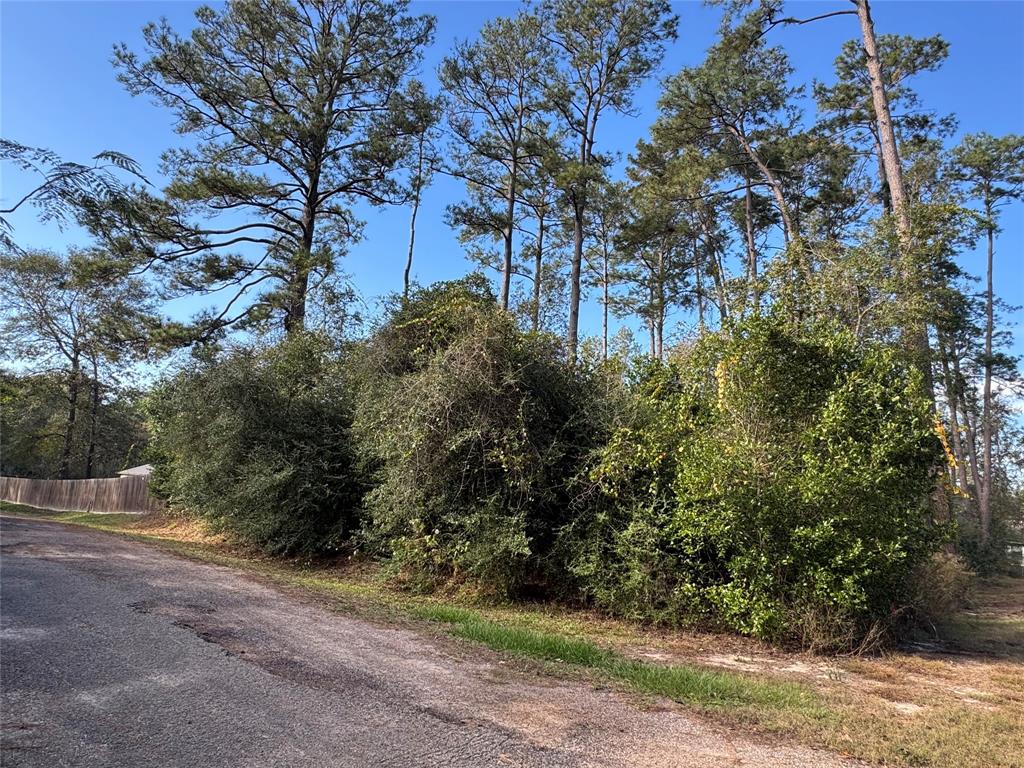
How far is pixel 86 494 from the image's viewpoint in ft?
101

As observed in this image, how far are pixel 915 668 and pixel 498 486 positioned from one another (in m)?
5.98

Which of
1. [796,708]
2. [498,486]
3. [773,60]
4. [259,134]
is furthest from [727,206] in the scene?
[796,708]

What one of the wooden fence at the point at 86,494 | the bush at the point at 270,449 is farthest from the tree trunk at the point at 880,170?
the wooden fence at the point at 86,494

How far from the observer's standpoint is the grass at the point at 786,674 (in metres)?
4.29

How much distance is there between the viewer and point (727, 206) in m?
25.6

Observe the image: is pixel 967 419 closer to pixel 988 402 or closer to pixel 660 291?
pixel 988 402

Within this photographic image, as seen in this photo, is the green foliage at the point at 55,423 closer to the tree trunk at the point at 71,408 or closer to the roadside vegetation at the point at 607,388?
the tree trunk at the point at 71,408

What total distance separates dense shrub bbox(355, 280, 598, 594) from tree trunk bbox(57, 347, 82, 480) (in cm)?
3473

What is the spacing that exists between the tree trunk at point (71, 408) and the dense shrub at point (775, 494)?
126ft

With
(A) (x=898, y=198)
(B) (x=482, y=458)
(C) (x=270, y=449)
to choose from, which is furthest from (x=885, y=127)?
(C) (x=270, y=449)

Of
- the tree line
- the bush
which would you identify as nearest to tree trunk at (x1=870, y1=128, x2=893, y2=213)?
the tree line

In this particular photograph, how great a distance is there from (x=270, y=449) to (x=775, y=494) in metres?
10.2

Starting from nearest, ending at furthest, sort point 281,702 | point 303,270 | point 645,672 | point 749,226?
1. point 281,702
2. point 645,672
3. point 303,270
4. point 749,226

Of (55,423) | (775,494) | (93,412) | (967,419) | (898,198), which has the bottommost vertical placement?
(775,494)
